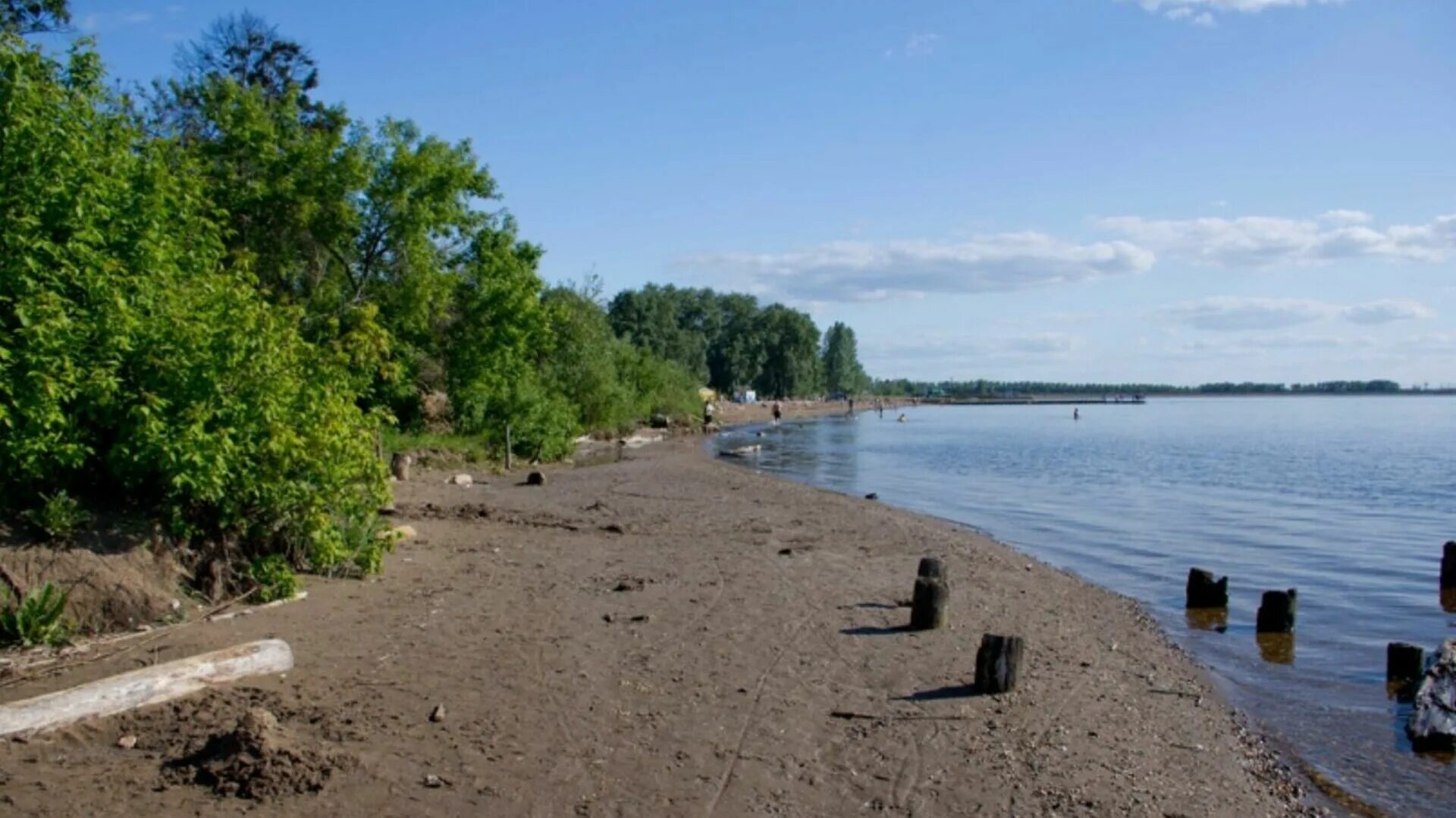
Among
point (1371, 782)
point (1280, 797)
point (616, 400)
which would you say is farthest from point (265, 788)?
point (616, 400)

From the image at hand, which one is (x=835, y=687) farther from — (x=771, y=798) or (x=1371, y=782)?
(x=1371, y=782)

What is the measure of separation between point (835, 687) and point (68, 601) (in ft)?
23.4

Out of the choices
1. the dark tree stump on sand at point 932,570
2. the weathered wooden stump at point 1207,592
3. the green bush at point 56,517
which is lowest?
the weathered wooden stump at point 1207,592

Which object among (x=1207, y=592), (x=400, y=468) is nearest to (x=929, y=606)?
(x=1207, y=592)

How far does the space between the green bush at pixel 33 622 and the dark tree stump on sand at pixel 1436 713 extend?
12557 mm

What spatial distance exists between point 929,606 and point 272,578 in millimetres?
7481

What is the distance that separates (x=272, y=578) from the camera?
10.9m

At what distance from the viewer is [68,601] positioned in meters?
8.98

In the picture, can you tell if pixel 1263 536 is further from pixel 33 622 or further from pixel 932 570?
pixel 33 622

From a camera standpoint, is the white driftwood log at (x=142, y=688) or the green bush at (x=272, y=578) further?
the green bush at (x=272, y=578)

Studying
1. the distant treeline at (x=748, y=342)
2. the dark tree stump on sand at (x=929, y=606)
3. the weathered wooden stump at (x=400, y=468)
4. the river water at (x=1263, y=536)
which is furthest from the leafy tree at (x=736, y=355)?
the dark tree stump on sand at (x=929, y=606)

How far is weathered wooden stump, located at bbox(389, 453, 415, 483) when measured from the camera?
82.2 ft

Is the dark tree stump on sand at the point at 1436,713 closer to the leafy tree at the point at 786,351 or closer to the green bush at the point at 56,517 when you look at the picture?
the green bush at the point at 56,517

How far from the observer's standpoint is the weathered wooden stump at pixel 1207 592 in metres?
15.4
